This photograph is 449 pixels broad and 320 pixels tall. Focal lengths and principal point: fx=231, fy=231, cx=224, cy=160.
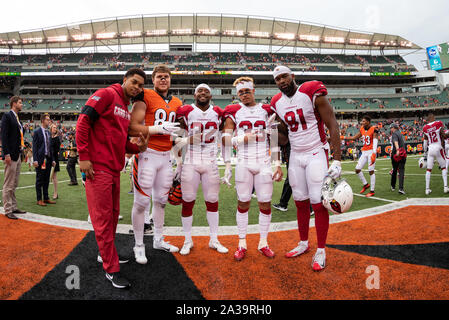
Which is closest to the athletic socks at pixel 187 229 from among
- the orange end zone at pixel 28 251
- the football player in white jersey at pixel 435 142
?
the orange end zone at pixel 28 251

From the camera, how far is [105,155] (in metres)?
2.55

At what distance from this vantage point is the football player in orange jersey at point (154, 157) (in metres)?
2.97

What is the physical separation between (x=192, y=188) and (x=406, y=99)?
5276 centimetres

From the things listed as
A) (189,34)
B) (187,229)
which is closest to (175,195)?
(187,229)

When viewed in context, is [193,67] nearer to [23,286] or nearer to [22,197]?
[22,197]

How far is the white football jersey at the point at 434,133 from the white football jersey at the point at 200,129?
740cm

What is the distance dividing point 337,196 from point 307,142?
0.80 metres

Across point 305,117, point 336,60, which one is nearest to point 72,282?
point 305,117

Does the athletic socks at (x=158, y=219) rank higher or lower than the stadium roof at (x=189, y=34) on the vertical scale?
lower

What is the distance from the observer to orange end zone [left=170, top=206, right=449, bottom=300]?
2.26 m

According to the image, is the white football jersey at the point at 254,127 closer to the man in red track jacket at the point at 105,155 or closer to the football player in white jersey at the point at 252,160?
the football player in white jersey at the point at 252,160

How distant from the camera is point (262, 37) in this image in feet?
132

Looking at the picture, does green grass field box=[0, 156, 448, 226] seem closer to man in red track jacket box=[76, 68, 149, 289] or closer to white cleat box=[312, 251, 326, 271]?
white cleat box=[312, 251, 326, 271]

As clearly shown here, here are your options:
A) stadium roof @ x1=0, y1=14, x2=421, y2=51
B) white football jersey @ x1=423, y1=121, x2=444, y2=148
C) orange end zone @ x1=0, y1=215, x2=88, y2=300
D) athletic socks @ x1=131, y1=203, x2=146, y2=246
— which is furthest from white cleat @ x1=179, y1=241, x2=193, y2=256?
stadium roof @ x1=0, y1=14, x2=421, y2=51
